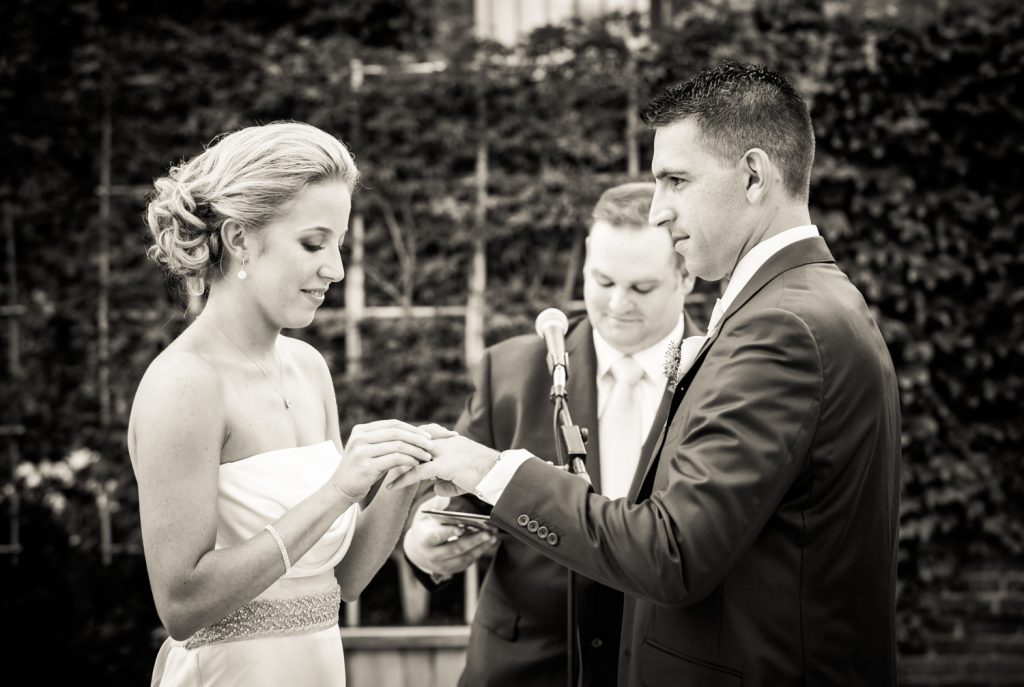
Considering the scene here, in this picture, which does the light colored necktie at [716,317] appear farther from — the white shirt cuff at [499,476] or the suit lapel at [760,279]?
the white shirt cuff at [499,476]

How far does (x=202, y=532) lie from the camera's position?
2.53 meters

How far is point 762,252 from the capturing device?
2.51 metres

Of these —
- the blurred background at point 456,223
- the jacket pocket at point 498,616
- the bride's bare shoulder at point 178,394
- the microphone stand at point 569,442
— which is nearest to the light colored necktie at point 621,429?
the jacket pocket at point 498,616

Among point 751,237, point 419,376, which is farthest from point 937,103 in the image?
point 751,237

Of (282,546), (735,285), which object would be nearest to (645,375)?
(735,285)

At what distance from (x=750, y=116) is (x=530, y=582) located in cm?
163

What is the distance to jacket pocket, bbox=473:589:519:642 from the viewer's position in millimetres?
3270

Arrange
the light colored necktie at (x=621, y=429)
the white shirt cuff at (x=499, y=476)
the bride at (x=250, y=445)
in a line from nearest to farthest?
the white shirt cuff at (x=499, y=476), the bride at (x=250, y=445), the light colored necktie at (x=621, y=429)

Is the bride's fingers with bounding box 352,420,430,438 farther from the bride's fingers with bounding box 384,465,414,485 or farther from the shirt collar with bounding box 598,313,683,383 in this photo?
the shirt collar with bounding box 598,313,683,383

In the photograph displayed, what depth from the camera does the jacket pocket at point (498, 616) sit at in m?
3.27

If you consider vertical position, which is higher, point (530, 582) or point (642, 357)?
point (642, 357)

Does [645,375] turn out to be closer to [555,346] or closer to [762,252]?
[555,346]

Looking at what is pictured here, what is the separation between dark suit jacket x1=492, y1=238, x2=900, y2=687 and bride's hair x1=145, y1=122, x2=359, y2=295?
1.05m

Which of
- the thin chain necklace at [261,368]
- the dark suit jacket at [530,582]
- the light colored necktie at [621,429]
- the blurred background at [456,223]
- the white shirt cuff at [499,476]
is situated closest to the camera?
the white shirt cuff at [499,476]
